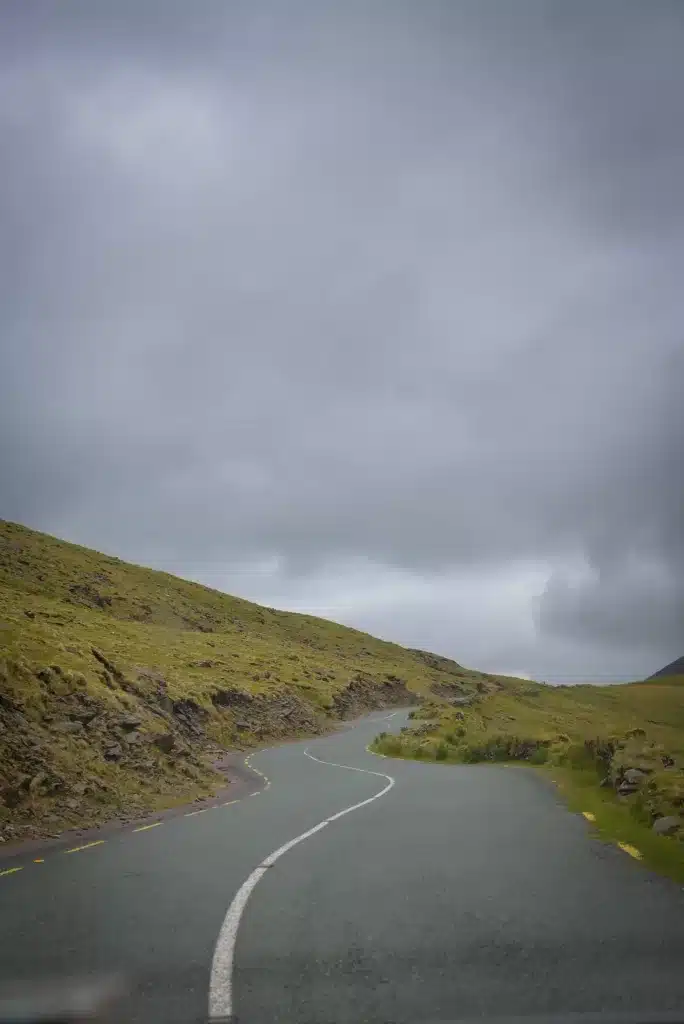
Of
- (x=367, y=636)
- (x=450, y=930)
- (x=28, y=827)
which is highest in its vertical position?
(x=367, y=636)

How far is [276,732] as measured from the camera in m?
55.7

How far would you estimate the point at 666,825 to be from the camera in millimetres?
14945

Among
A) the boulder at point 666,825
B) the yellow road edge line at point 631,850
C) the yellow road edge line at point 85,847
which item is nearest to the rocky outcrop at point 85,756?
the yellow road edge line at point 85,847

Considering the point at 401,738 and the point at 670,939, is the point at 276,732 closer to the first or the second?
the point at 401,738

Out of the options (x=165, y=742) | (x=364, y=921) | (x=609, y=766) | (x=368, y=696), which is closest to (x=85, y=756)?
(x=165, y=742)

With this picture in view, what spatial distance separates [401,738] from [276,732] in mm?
12032

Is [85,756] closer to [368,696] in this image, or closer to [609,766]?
[609,766]

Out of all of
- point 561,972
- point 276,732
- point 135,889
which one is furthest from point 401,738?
point 561,972

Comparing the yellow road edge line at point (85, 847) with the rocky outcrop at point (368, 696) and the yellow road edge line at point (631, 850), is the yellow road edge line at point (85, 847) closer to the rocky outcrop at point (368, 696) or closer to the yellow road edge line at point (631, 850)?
the yellow road edge line at point (631, 850)

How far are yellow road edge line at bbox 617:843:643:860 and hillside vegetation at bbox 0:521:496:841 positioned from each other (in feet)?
36.7

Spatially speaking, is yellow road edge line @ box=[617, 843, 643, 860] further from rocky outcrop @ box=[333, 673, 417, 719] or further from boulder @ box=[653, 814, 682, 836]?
rocky outcrop @ box=[333, 673, 417, 719]

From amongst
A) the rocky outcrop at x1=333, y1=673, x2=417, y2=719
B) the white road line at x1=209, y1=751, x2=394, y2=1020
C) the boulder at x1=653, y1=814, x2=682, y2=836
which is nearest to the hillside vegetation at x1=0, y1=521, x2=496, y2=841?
the rocky outcrop at x1=333, y1=673, x2=417, y2=719

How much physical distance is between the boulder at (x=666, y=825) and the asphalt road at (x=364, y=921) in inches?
58.4

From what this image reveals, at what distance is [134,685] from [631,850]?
2320 centimetres
